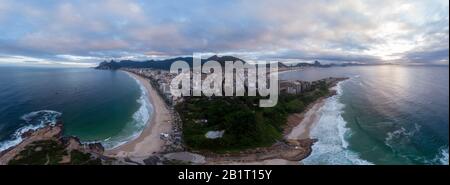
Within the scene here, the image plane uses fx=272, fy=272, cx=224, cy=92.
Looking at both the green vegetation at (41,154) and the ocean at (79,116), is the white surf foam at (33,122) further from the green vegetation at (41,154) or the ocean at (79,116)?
the green vegetation at (41,154)

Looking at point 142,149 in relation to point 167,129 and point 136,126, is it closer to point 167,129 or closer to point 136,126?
point 167,129

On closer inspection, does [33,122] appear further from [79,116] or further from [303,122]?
[303,122]

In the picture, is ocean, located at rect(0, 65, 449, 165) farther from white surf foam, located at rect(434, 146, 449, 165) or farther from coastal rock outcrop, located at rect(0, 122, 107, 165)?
coastal rock outcrop, located at rect(0, 122, 107, 165)

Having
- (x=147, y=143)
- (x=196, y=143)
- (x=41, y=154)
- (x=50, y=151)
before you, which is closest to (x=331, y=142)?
(x=196, y=143)

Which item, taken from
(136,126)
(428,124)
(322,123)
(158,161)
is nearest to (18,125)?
(136,126)

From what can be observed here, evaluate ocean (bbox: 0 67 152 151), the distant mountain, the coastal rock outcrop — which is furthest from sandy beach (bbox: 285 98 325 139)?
the distant mountain

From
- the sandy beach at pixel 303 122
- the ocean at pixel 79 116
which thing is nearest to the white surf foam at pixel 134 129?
the ocean at pixel 79 116
